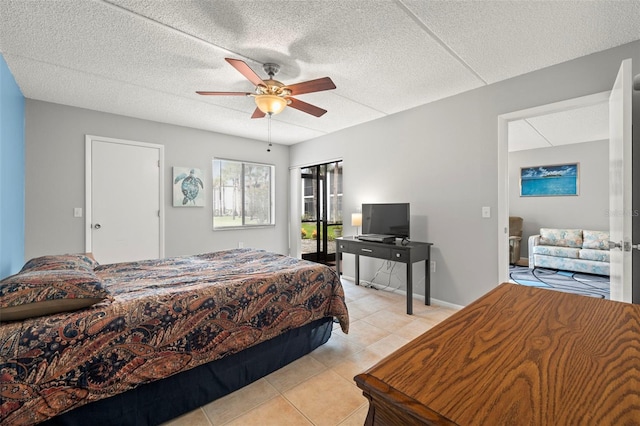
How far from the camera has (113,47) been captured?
2.25 meters

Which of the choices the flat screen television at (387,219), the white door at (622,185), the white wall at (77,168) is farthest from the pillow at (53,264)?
the white door at (622,185)

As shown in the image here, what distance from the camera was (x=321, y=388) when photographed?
74.7 inches

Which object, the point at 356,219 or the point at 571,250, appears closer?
the point at 356,219

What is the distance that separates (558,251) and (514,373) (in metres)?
5.79

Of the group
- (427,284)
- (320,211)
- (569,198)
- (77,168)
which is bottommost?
(427,284)

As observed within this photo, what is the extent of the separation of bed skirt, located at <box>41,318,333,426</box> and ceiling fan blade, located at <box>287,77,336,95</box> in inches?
76.2

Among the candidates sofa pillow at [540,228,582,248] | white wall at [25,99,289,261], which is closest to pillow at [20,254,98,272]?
white wall at [25,99,289,261]

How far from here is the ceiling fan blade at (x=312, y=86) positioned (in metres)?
2.23

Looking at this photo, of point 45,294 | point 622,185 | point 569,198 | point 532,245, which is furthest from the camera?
point 569,198

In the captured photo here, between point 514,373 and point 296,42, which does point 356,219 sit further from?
point 514,373

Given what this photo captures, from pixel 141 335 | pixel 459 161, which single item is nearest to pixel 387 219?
pixel 459 161

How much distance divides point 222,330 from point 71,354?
710 mm

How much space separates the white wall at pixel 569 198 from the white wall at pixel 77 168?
19.6 ft

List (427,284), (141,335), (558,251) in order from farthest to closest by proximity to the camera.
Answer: (558,251), (427,284), (141,335)
